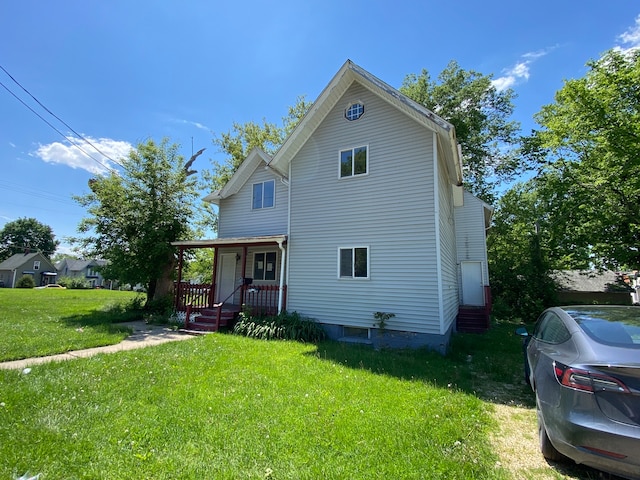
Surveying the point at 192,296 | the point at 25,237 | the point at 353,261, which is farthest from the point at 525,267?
the point at 25,237

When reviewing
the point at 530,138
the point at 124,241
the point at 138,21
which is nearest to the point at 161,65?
the point at 138,21

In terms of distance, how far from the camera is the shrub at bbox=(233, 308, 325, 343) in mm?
9508

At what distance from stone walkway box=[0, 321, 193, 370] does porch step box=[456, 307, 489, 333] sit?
10678 mm

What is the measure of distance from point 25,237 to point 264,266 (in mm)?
82352

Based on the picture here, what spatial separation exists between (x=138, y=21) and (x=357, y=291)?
39.9 ft

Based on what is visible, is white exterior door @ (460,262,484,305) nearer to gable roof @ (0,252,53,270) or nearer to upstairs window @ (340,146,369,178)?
upstairs window @ (340,146,369,178)

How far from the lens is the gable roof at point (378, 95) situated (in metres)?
8.66

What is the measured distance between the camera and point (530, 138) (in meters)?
20.2

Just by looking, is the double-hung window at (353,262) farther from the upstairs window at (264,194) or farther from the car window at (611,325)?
the car window at (611,325)

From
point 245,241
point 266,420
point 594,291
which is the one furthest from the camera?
point 594,291

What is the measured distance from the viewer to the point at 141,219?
1549cm

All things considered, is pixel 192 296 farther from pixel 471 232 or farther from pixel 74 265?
pixel 74 265

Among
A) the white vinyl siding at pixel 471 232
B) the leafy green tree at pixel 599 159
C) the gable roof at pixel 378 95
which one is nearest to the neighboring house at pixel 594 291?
the leafy green tree at pixel 599 159

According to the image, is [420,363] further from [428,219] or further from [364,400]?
[428,219]
